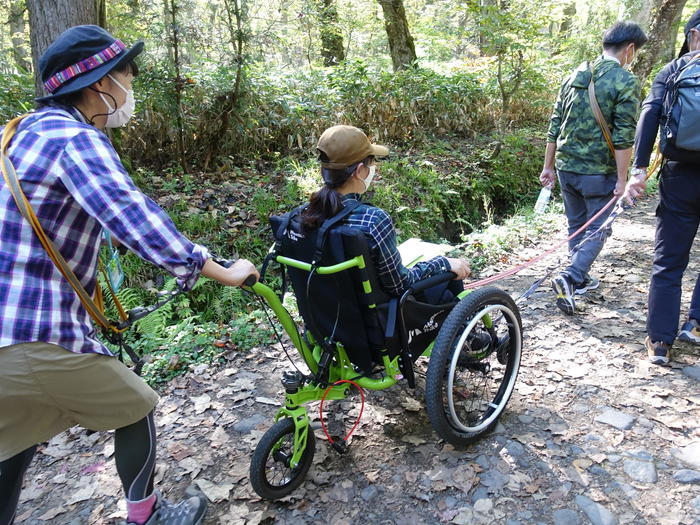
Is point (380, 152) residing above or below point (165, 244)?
above

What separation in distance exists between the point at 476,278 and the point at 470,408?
246cm

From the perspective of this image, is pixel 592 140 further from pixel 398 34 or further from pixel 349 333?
pixel 398 34

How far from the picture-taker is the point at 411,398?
3.21m

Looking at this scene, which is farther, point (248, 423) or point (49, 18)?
point (49, 18)

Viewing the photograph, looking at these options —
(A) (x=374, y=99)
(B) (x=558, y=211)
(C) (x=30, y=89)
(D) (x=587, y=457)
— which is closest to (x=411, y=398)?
(D) (x=587, y=457)

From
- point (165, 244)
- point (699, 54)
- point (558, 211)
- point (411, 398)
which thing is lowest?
point (411, 398)

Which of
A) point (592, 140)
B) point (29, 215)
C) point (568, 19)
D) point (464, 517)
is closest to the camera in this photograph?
point (29, 215)

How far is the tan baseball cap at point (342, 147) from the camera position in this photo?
7.98ft

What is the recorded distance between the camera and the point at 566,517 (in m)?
2.26

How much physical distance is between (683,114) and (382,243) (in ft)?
7.14

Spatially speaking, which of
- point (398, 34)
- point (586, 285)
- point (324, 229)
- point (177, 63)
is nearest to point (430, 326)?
point (324, 229)

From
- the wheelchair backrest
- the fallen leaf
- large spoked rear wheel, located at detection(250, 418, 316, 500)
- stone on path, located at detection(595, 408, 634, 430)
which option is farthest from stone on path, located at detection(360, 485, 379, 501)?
stone on path, located at detection(595, 408, 634, 430)

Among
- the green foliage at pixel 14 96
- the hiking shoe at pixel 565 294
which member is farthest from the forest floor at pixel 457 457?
the green foliage at pixel 14 96

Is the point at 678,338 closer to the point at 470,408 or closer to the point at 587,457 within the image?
the point at 587,457
